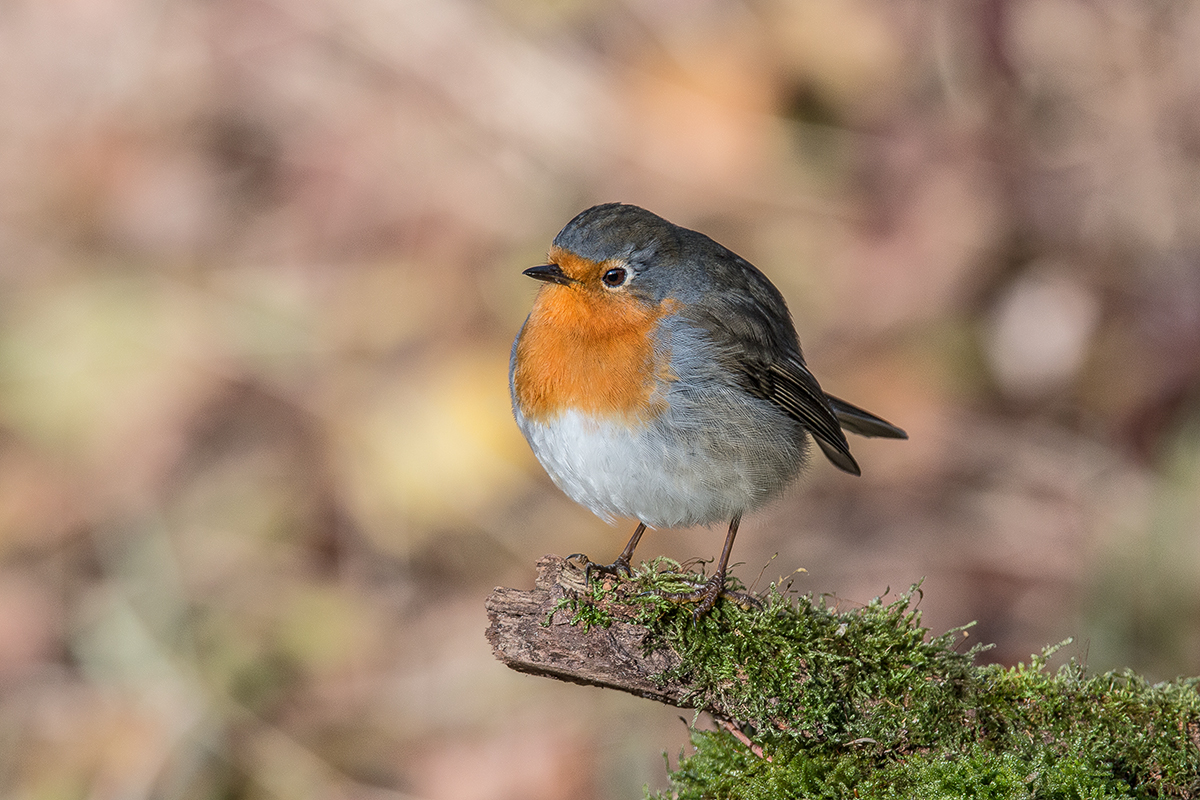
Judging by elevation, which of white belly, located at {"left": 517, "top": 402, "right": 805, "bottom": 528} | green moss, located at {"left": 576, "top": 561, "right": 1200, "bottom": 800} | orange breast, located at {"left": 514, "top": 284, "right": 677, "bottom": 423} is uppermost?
orange breast, located at {"left": 514, "top": 284, "right": 677, "bottom": 423}

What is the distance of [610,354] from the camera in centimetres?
293

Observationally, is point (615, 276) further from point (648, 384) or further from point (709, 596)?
point (709, 596)

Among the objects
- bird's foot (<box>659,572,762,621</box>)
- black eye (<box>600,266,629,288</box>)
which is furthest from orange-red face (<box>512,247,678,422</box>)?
bird's foot (<box>659,572,762,621</box>)

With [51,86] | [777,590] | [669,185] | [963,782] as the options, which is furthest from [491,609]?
[51,86]

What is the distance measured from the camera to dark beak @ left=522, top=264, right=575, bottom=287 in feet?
9.71

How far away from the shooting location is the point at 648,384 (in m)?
2.91

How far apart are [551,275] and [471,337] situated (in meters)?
2.40

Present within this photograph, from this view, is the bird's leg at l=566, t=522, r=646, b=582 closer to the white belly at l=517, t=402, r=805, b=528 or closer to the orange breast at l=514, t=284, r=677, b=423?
the white belly at l=517, t=402, r=805, b=528

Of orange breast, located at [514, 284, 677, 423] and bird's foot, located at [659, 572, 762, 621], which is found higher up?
orange breast, located at [514, 284, 677, 423]

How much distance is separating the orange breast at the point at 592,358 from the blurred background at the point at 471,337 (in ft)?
6.06

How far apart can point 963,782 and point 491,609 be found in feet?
3.34

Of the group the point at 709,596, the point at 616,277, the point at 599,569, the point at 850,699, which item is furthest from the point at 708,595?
the point at 616,277

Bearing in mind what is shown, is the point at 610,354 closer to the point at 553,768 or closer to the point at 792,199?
the point at 553,768

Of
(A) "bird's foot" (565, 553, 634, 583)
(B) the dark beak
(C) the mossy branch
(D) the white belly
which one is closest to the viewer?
(C) the mossy branch
